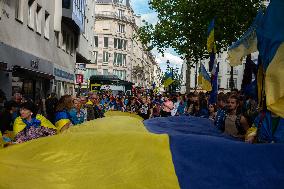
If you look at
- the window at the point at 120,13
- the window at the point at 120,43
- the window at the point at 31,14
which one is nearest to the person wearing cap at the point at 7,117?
the window at the point at 31,14

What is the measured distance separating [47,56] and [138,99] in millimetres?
5673

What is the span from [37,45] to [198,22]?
12008 millimetres

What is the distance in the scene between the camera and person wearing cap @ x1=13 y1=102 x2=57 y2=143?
6.82 metres

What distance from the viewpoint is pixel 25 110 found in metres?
6.97

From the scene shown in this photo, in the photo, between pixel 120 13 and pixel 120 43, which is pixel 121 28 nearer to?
pixel 120 13

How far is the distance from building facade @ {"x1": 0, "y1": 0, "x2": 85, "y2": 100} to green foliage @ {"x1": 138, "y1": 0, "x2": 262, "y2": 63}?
733 cm

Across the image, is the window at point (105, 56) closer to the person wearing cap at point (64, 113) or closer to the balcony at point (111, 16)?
the balcony at point (111, 16)

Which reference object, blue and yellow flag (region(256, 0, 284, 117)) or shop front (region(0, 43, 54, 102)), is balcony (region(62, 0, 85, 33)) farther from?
blue and yellow flag (region(256, 0, 284, 117))

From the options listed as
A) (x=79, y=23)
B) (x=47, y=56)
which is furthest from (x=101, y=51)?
(x=47, y=56)

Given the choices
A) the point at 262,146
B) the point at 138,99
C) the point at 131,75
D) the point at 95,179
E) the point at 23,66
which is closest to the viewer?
the point at 95,179

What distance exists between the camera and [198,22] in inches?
1240

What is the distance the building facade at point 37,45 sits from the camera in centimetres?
1834

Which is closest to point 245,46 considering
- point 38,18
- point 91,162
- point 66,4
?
point 91,162

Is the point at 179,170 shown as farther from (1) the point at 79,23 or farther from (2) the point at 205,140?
(1) the point at 79,23
